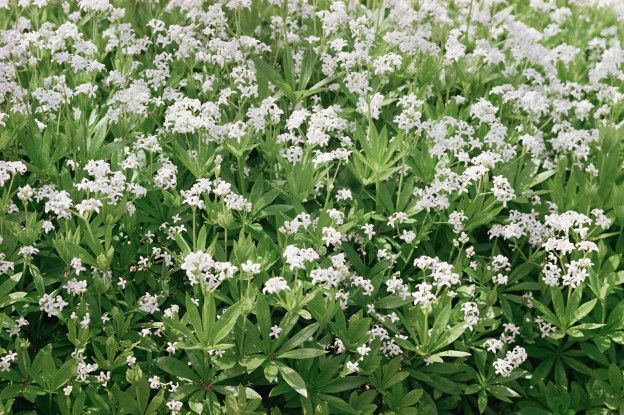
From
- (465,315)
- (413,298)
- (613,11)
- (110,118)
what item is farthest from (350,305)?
(613,11)

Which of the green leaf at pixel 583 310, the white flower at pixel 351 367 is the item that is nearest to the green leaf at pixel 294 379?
the white flower at pixel 351 367

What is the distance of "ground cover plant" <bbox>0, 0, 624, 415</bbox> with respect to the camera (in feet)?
15.4

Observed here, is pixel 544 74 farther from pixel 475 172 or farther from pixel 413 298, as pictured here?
pixel 413 298

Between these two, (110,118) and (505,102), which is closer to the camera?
(110,118)

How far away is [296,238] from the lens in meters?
5.01

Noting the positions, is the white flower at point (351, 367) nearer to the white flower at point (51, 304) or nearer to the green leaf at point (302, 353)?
the green leaf at point (302, 353)

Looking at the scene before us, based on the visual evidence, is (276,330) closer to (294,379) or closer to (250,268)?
(294,379)

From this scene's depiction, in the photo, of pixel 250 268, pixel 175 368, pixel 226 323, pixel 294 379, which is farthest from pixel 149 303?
pixel 294 379

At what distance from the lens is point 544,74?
7.70 m

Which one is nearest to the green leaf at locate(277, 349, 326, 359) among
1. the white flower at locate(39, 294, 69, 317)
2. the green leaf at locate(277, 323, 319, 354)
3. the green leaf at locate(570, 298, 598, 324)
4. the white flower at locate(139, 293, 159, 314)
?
the green leaf at locate(277, 323, 319, 354)

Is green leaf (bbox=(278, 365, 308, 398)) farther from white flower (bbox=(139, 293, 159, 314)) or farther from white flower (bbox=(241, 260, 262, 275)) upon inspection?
white flower (bbox=(139, 293, 159, 314))

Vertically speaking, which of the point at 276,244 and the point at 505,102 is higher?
the point at 505,102

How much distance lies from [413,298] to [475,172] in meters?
0.93

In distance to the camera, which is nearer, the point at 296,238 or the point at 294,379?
the point at 294,379
